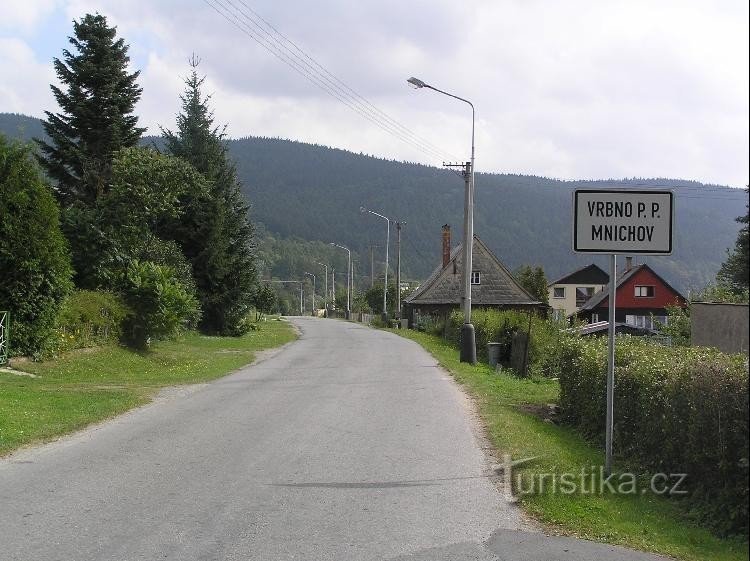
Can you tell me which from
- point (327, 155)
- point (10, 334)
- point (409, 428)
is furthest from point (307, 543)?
point (327, 155)

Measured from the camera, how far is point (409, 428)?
1177 centimetres

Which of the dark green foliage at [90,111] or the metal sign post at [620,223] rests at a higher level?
the dark green foliage at [90,111]

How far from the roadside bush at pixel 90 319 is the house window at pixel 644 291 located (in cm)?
5117

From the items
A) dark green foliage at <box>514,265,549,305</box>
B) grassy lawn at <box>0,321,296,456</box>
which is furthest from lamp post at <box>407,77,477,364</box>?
dark green foliage at <box>514,265,549,305</box>

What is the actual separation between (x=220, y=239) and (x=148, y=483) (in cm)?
3199

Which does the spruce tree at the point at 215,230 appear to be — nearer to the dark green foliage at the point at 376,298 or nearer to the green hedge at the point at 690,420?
the green hedge at the point at 690,420

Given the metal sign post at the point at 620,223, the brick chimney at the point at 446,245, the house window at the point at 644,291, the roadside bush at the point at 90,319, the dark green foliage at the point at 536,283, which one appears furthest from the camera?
the dark green foliage at the point at 536,283

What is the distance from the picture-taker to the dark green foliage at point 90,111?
103 ft

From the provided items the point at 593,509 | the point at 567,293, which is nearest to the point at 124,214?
the point at 593,509

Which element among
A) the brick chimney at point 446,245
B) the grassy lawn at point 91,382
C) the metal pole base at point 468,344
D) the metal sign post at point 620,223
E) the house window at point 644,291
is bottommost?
the grassy lawn at point 91,382

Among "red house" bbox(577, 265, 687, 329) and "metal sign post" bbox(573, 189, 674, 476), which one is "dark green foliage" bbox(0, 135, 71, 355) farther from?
"red house" bbox(577, 265, 687, 329)

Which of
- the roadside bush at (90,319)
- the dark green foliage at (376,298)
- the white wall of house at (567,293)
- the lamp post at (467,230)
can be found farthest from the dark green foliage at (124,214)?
the white wall of house at (567,293)

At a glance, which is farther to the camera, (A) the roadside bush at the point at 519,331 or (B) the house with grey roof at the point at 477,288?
(B) the house with grey roof at the point at 477,288

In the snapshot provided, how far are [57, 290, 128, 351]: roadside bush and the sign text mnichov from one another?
1633 centimetres
